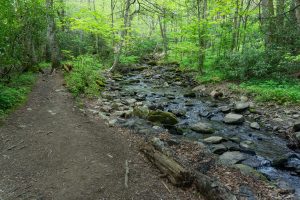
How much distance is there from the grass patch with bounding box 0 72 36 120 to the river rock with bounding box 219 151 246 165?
6274 mm

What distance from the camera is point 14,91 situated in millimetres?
9047

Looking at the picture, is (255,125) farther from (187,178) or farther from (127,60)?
(127,60)

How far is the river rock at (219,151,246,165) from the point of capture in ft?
21.9

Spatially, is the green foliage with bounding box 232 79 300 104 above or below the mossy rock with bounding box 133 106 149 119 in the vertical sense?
above

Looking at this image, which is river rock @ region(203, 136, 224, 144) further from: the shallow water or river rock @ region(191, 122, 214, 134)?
river rock @ region(191, 122, 214, 134)

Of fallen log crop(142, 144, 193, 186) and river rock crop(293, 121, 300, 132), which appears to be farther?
river rock crop(293, 121, 300, 132)

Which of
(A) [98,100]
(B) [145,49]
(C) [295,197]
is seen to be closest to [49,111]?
(A) [98,100]

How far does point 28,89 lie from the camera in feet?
33.9

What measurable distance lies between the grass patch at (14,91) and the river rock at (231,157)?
6.27 meters

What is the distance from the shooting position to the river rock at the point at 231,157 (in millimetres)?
6664

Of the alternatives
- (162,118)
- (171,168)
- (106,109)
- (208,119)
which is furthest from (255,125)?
(106,109)

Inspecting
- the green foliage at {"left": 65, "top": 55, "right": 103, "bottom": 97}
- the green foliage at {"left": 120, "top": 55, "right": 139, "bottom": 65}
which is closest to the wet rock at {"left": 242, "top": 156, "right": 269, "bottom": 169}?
the green foliage at {"left": 65, "top": 55, "right": 103, "bottom": 97}

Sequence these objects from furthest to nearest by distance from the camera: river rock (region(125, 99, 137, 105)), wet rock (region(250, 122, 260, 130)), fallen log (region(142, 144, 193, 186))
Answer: river rock (region(125, 99, 137, 105)) < wet rock (region(250, 122, 260, 130)) < fallen log (region(142, 144, 193, 186))

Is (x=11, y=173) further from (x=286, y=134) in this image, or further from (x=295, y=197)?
(x=286, y=134)
